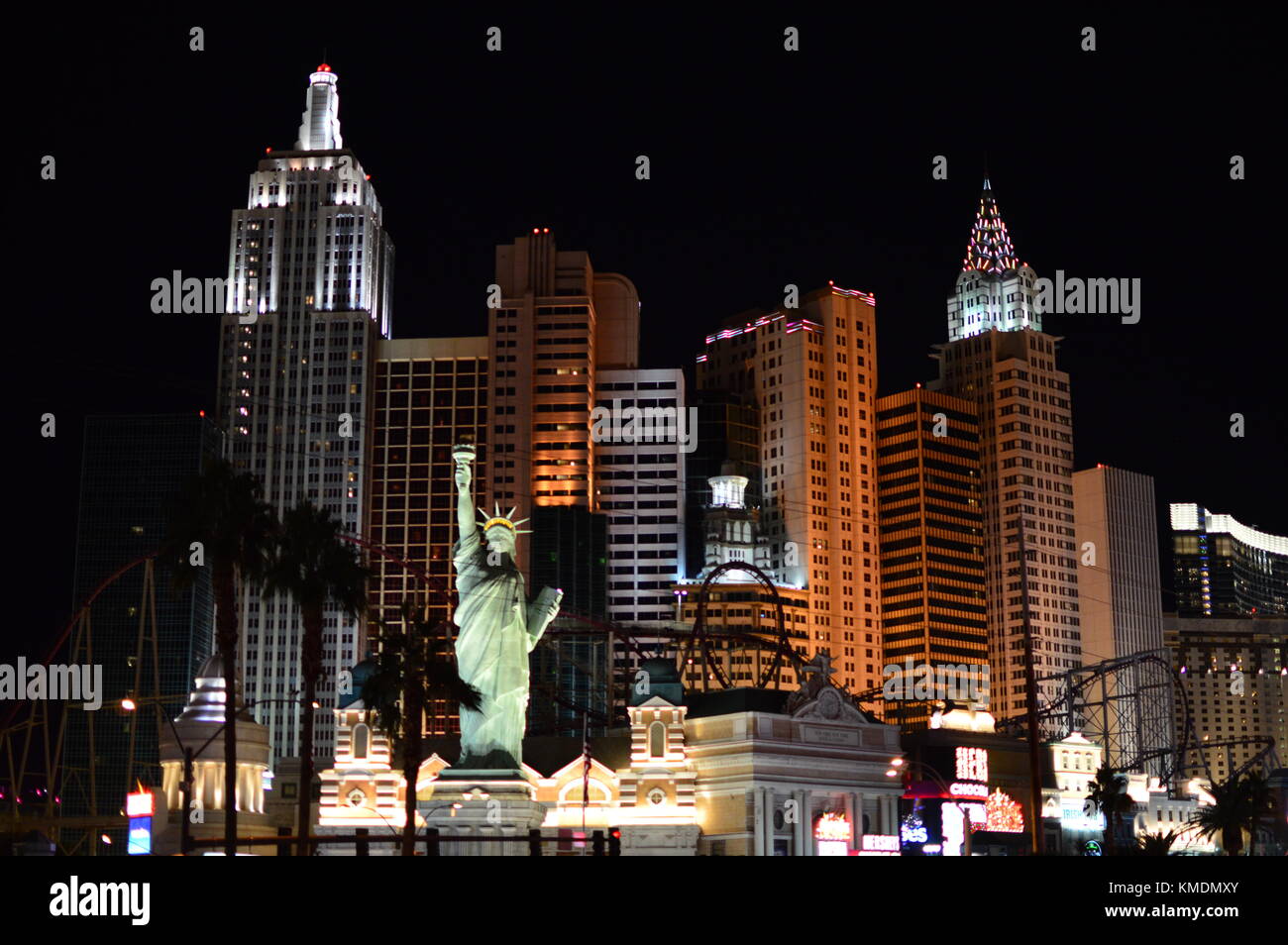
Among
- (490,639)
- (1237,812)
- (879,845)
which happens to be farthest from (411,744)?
(1237,812)

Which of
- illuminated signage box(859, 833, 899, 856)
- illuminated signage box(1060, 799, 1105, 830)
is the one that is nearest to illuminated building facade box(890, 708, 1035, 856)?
illuminated signage box(859, 833, 899, 856)

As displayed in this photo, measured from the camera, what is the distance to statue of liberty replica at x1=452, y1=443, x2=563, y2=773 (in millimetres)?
89938

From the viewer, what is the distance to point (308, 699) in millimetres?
59688

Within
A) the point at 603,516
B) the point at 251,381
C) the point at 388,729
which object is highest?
the point at 251,381

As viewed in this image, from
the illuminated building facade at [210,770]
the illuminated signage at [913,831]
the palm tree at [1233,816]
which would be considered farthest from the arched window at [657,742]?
the palm tree at [1233,816]

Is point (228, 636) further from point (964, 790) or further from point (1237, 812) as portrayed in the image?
point (964, 790)

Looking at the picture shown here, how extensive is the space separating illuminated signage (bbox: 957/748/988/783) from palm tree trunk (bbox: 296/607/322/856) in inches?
2310

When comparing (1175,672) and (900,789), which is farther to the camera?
(1175,672)

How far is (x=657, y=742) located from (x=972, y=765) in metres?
28.0
